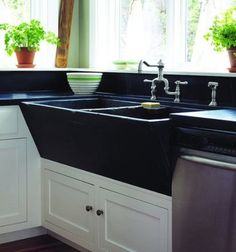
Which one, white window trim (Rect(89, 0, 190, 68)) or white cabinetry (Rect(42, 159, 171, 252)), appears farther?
white window trim (Rect(89, 0, 190, 68))

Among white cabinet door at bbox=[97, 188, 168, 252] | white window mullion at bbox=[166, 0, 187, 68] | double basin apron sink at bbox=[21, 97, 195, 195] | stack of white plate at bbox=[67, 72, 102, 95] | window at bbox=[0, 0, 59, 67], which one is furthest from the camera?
window at bbox=[0, 0, 59, 67]

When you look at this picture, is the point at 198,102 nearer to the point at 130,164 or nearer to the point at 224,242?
the point at 130,164

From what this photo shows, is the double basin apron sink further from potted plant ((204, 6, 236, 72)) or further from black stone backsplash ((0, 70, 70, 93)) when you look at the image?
black stone backsplash ((0, 70, 70, 93))

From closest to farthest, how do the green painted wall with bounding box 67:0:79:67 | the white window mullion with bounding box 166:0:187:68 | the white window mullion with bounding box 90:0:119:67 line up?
1. the white window mullion with bounding box 166:0:187:68
2. the white window mullion with bounding box 90:0:119:67
3. the green painted wall with bounding box 67:0:79:67

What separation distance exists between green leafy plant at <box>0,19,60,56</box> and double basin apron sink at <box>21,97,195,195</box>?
0.64 m

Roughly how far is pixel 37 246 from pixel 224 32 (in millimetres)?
1661

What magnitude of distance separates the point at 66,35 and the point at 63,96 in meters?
0.74

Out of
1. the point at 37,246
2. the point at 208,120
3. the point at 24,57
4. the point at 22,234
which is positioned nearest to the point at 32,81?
the point at 24,57

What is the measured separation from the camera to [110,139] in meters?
2.53

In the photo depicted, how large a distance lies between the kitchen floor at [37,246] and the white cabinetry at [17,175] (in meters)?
0.10

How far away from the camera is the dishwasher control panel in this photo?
2.09 meters

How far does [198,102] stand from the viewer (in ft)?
9.73

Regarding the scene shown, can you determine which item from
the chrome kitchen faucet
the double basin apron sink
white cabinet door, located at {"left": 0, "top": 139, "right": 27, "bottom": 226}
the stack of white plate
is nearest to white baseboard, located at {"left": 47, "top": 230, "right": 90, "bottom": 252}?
white cabinet door, located at {"left": 0, "top": 139, "right": 27, "bottom": 226}

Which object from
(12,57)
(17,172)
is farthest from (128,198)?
(12,57)
